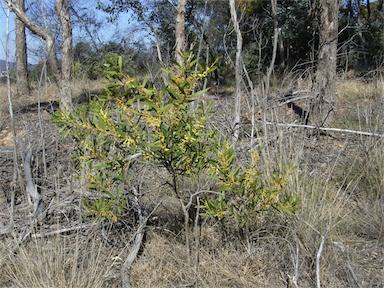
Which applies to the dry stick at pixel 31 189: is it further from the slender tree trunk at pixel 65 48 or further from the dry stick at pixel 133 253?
the slender tree trunk at pixel 65 48

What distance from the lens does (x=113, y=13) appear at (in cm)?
1462

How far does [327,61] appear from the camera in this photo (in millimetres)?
5770

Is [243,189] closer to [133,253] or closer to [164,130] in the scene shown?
[164,130]

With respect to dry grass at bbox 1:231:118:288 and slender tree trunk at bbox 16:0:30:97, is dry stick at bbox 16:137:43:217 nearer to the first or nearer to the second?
dry grass at bbox 1:231:118:288

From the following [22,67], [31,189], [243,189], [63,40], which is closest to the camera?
[243,189]

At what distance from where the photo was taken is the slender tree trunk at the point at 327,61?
568 centimetres

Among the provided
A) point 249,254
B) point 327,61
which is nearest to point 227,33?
point 327,61

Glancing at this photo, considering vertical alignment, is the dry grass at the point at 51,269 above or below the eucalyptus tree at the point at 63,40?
below

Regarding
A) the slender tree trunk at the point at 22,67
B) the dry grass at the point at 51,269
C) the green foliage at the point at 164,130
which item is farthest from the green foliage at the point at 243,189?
the slender tree trunk at the point at 22,67

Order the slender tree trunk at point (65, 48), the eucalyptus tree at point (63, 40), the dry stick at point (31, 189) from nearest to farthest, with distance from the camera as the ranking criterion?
1. the dry stick at point (31, 189)
2. the eucalyptus tree at point (63, 40)
3. the slender tree trunk at point (65, 48)

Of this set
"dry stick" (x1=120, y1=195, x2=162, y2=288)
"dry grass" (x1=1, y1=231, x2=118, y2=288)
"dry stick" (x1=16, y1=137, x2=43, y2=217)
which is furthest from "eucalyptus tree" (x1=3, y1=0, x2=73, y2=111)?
"dry grass" (x1=1, y1=231, x2=118, y2=288)

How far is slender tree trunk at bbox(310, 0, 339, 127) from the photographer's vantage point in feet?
18.6

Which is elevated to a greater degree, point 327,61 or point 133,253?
point 327,61

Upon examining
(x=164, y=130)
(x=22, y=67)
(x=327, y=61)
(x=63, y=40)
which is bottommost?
(x=164, y=130)
